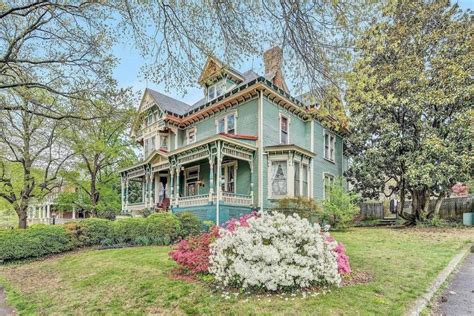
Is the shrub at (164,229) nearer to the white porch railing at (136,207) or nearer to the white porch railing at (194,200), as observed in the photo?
the white porch railing at (194,200)

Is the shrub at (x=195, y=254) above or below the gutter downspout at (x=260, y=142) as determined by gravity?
below

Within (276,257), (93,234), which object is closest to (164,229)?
(93,234)

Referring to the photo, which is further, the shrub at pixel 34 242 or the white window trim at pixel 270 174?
Result: the white window trim at pixel 270 174

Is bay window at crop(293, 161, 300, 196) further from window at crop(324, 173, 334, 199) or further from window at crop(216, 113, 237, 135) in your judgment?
window at crop(216, 113, 237, 135)

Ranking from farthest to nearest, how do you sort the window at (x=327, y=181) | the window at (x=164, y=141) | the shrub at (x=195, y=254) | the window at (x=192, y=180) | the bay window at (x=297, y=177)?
the window at (x=164, y=141), the window at (x=327, y=181), the window at (x=192, y=180), the bay window at (x=297, y=177), the shrub at (x=195, y=254)

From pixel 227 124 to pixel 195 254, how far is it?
39.4ft

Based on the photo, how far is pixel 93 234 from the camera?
502 inches

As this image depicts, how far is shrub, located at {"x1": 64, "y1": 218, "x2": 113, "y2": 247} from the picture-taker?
12555mm

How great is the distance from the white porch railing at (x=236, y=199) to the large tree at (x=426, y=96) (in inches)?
286

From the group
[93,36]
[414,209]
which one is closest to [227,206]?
[93,36]

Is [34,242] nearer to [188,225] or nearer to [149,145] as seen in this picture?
[188,225]

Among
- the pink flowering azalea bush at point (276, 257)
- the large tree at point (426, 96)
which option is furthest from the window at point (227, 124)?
the pink flowering azalea bush at point (276, 257)

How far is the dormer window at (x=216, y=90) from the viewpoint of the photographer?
743 inches

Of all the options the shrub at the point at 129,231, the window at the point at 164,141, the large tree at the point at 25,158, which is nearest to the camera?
the shrub at the point at 129,231
